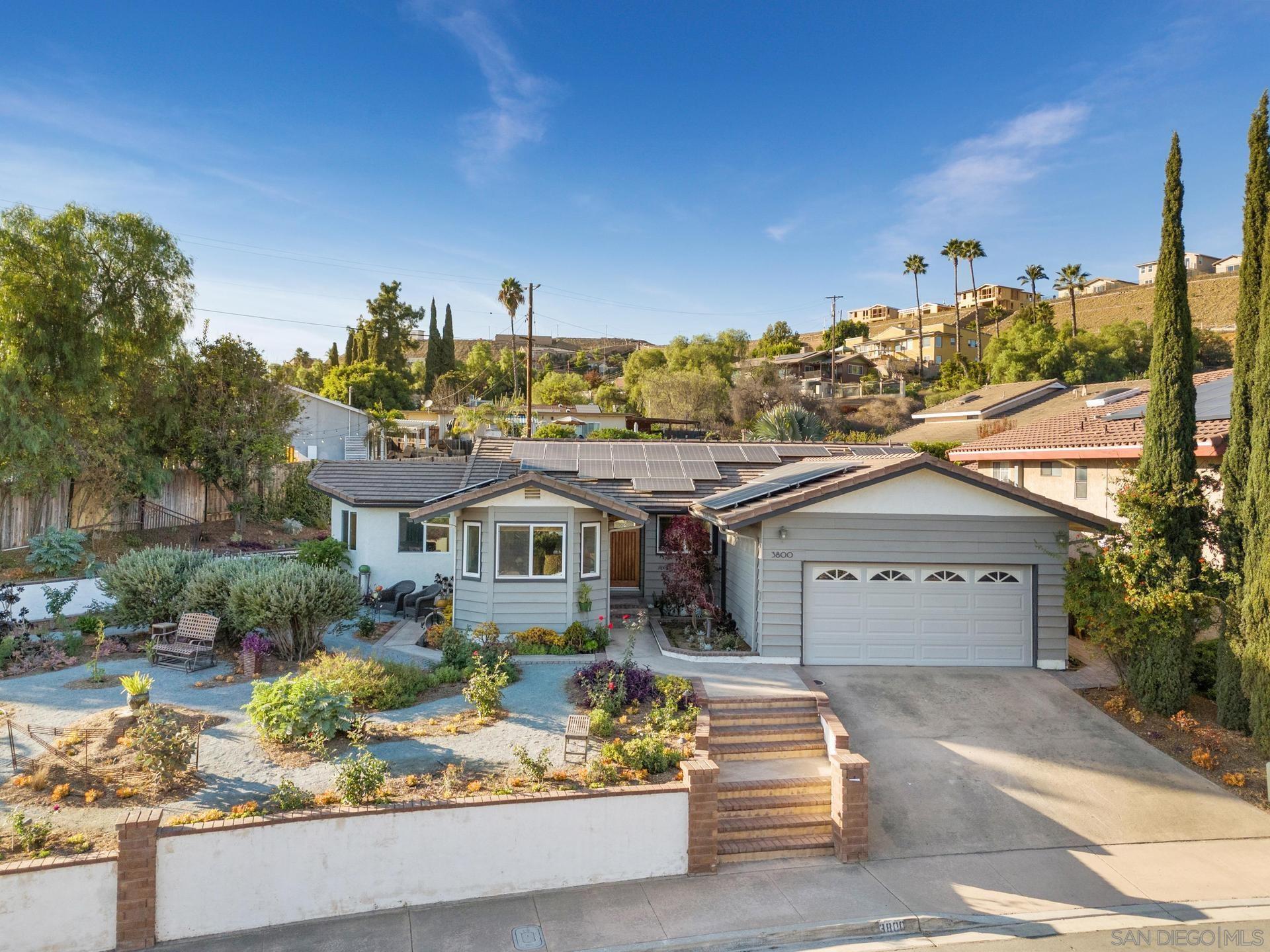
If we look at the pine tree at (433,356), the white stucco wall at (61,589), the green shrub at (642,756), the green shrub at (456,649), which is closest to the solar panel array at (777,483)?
the green shrub at (456,649)

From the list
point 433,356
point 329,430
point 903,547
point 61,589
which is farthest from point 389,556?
point 433,356

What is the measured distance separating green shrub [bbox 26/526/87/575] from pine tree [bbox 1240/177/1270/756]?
24488 millimetres

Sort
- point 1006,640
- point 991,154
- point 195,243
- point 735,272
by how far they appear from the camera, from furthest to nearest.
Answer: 1. point 735,272
2. point 195,243
3. point 991,154
4. point 1006,640

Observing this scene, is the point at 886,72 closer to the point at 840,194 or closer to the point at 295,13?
the point at 840,194

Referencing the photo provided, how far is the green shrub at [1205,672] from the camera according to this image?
11.8m

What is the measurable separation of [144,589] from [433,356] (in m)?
52.0

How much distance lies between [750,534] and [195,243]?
1994cm

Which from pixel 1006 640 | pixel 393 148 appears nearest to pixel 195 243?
pixel 393 148

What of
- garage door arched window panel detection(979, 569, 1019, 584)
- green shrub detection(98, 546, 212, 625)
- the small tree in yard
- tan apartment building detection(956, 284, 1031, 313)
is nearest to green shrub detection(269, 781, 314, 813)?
green shrub detection(98, 546, 212, 625)

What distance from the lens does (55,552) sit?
1755cm

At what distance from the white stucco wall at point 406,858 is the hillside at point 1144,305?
73.7 m

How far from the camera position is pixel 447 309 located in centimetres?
6631

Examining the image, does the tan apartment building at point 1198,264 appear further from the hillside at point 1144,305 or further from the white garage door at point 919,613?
the white garage door at point 919,613

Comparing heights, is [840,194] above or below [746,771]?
above
